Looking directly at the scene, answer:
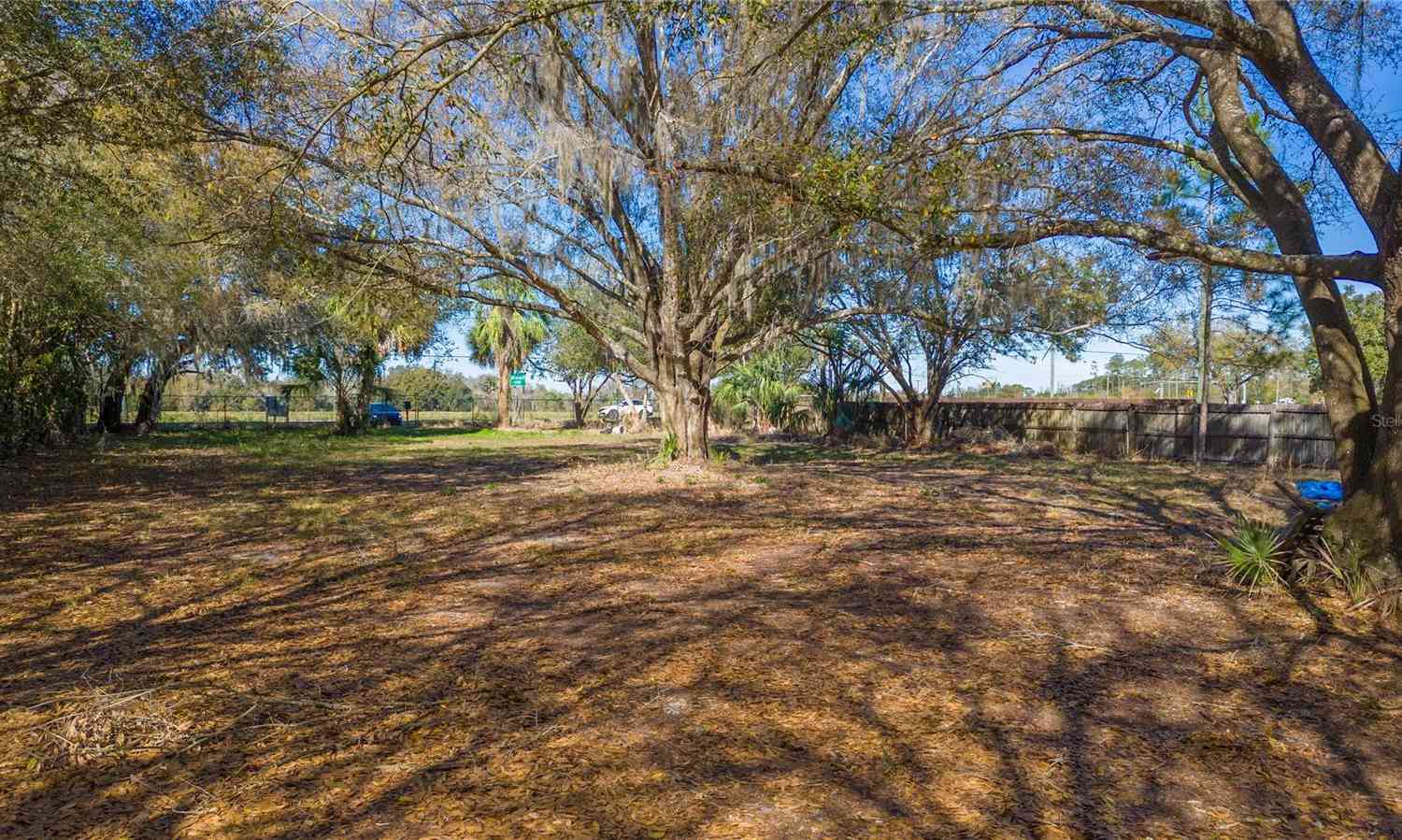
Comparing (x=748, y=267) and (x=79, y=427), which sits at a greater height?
(x=748, y=267)

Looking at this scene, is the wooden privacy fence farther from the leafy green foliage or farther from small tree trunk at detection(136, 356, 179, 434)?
small tree trunk at detection(136, 356, 179, 434)

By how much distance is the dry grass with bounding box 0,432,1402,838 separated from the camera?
8.29 feet

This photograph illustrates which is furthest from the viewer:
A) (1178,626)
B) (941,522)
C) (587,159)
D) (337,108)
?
(587,159)

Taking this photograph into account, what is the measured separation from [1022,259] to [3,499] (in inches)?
555

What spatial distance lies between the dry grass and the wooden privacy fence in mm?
10616

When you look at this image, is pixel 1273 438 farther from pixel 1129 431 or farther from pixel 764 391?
pixel 764 391

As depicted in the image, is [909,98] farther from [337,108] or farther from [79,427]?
[79,427]

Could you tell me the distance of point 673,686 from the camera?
3572 millimetres

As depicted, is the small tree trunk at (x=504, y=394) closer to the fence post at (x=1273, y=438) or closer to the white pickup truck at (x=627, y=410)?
the white pickup truck at (x=627, y=410)

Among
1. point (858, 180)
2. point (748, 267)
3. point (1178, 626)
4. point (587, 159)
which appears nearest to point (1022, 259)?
point (748, 267)

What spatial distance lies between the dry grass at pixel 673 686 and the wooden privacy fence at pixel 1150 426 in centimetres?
1062

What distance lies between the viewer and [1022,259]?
12383mm

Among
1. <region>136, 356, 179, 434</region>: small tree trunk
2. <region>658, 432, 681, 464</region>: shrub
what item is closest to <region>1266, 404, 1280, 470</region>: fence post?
<region>658, 432, 681, 464</region>: shrub

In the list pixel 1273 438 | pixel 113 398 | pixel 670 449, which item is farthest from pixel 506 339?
pixel 1273 438
